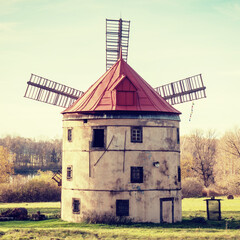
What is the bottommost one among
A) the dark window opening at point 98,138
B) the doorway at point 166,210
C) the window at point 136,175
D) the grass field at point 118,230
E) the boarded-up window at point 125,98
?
the grass field at point 118,230

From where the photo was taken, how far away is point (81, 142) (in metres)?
34.3

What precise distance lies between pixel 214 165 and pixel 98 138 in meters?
51.3

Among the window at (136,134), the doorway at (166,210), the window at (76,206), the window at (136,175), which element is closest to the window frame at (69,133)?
the window at (76,206)

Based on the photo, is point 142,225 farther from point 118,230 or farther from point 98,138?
point 98,138

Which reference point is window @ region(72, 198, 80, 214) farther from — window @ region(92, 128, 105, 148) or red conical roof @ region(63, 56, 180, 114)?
red conical roof @ region(63, 56, 180, 114)

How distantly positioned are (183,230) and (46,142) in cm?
15117

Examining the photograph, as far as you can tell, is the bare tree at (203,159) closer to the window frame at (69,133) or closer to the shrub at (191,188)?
the shrub at (191,188)

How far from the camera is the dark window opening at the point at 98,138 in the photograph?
3349 centimetres

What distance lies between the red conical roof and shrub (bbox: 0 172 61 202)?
76.2ft

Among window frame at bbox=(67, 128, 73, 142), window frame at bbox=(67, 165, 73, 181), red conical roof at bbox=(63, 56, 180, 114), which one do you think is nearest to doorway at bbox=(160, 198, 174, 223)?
red conical roof at bbox=(63, 56, 180, 114)

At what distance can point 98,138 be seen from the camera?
110 ft

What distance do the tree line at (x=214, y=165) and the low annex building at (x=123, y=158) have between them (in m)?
30.9

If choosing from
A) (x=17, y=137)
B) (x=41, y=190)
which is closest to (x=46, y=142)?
(x=17, y=137)

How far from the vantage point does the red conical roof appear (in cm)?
A: 3391
